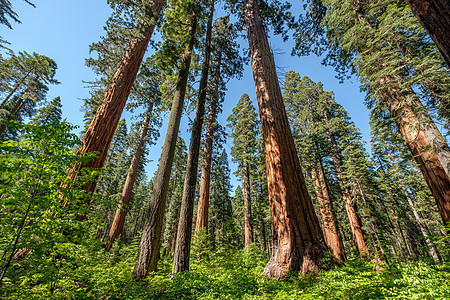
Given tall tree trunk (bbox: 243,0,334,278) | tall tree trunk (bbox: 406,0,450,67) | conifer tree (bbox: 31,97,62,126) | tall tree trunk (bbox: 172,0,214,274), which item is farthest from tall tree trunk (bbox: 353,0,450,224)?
conifer tree (bbox: 31,97,62,126)

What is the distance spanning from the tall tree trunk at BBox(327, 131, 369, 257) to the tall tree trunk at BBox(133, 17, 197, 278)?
11785 mm

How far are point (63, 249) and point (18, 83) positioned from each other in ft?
67.4

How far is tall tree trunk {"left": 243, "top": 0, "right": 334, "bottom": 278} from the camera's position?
3.41 meters

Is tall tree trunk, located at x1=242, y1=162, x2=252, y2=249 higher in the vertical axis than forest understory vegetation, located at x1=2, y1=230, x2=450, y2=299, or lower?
higher

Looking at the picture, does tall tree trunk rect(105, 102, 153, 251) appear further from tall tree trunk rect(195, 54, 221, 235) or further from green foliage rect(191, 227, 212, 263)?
green foliage rect(191, 227, 212, 263)

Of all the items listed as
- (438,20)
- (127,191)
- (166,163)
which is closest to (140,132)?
(127,191)

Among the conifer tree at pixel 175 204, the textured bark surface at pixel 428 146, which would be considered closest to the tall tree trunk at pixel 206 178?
the textured bark surface at pixel 428 146

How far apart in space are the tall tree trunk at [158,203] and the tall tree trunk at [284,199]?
2.96 m

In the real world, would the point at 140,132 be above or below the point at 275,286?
above

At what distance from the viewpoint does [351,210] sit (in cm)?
Answer: 1275

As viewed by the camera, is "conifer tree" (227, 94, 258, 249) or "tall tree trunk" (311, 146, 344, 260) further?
"conifer tree" (227, 94, 258, 249)

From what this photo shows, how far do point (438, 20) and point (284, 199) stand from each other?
344 centimetres

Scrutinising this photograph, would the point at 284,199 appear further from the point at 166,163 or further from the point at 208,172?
the point at 208,172

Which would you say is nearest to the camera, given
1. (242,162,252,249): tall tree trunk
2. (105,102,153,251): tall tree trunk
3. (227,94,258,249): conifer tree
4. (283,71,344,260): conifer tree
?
(105,102,153,251): tall tree trunk
